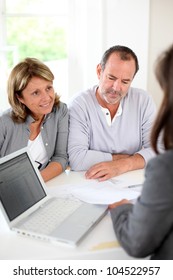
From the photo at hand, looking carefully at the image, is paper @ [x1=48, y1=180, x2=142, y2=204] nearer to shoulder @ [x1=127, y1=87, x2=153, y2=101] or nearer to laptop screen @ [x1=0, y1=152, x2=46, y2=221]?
laptop screen @ [x1=0, y1=152, x2=46, y2=221]

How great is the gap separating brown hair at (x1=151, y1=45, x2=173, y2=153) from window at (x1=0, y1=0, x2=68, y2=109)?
1.95m

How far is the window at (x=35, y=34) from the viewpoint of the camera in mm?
2586

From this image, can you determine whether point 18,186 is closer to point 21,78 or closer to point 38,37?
point 21,78

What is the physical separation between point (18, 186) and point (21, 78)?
643 millimetres

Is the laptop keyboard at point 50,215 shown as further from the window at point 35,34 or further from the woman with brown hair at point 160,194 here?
the window at point 35,34

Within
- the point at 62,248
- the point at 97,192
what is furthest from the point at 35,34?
the point at 62,248

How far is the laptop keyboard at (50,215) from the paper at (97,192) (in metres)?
0.07

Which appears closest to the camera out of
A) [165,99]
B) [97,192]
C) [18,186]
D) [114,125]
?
[165,99]

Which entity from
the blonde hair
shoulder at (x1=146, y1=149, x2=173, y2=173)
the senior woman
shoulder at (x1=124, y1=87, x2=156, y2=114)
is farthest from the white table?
shoulder at (x1=124, y1=87, x2=156, y2=114)

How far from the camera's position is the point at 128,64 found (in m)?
1.70

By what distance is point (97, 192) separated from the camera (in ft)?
4.23

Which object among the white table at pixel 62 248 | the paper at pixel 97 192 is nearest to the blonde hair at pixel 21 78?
the paper at pixel 97 192

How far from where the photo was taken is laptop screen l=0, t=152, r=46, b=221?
41.1 inches
